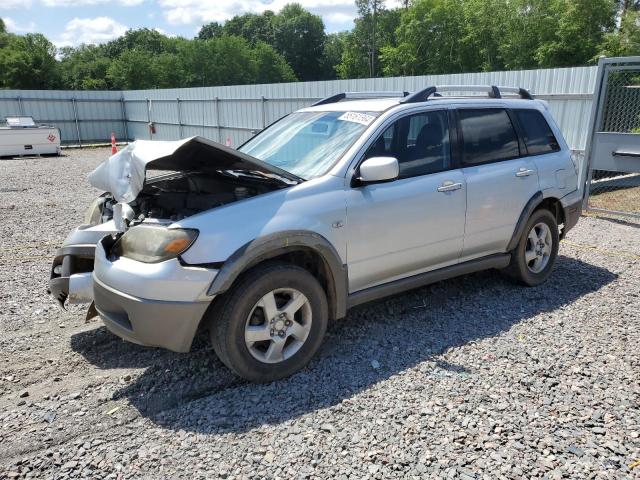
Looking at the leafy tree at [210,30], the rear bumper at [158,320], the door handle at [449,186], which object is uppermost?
the leafy tree at [210,30]

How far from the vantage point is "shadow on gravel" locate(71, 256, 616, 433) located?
3283 millimetres

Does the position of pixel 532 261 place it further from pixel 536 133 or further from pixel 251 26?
pixel 251 26

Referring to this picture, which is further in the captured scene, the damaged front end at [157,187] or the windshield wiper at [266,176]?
the windshield wiper at [266,176]

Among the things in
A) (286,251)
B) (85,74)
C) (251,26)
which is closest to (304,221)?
(286,251)

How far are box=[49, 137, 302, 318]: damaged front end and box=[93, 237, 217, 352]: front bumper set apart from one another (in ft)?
1.43

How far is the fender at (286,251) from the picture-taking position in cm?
321

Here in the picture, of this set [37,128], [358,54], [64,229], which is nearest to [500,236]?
[64,229]

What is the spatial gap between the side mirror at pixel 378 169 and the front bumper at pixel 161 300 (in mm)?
1297

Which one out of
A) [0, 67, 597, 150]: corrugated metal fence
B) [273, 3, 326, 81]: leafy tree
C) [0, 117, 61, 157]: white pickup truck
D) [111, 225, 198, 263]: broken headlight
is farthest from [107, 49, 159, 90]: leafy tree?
[111, 225, 198, 263]: broken headlight

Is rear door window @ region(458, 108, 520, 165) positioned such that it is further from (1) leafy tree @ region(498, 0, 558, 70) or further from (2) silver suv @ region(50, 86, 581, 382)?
(1) leafy tree @ region(498, 0, 558, 70)

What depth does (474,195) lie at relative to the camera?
4.52m

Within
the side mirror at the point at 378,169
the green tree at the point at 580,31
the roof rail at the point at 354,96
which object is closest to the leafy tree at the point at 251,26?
the green tree at the point at 580,31

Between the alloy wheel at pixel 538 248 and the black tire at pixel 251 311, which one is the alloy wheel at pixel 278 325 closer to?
the black tire at pixel 251 311

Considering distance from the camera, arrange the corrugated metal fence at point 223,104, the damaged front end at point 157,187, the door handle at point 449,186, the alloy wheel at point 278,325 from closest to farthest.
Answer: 1. the alloy wheel at point 278,325
2. the damaged front end at point 157,187
3. the door handle at point 449,186
4. the corrugated metal fence at point 223,104
